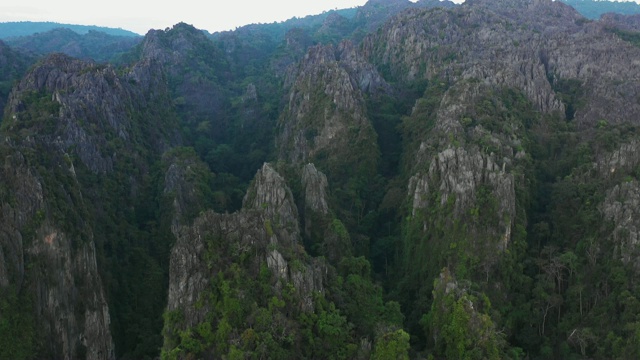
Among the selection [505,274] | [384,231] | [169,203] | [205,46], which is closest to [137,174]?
[169,203]

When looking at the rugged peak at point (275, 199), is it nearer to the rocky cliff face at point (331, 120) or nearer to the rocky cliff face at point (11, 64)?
the rocky cliff face at point (331, 120)

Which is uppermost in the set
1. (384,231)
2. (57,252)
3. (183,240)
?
(183,240)

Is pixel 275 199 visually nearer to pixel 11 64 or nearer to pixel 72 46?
pixel 11 64

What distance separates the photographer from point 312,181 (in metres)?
60.6

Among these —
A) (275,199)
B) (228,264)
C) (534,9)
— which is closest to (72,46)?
(534,9)

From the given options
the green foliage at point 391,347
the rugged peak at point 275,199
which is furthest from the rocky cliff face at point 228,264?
the rugged peak at point 275,199

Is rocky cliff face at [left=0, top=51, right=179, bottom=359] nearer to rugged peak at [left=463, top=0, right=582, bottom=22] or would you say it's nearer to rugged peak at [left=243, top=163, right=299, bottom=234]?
rugged peak at [left=243, top=163, right=299, bottom=234]

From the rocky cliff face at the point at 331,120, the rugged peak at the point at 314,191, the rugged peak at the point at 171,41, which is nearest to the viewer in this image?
the rugged peak at the point at 314,191

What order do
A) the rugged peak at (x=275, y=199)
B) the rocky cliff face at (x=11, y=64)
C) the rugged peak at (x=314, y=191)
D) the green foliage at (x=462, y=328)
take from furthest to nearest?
the rocky cliff face at (x=11, y=64) → the rugged peak at (x=314, y=191) → the rugged peak at (x=275, y=199) → the green foliage at (x=462, y=328)

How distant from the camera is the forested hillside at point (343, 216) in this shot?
38062mm

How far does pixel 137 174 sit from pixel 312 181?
26.2 meters

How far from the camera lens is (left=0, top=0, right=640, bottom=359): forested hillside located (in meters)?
38.1

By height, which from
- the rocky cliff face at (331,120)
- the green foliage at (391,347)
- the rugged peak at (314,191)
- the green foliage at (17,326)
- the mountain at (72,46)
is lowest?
the green foliage at (17,326)

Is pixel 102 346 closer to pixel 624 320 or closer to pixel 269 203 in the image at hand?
pixel 269 203
